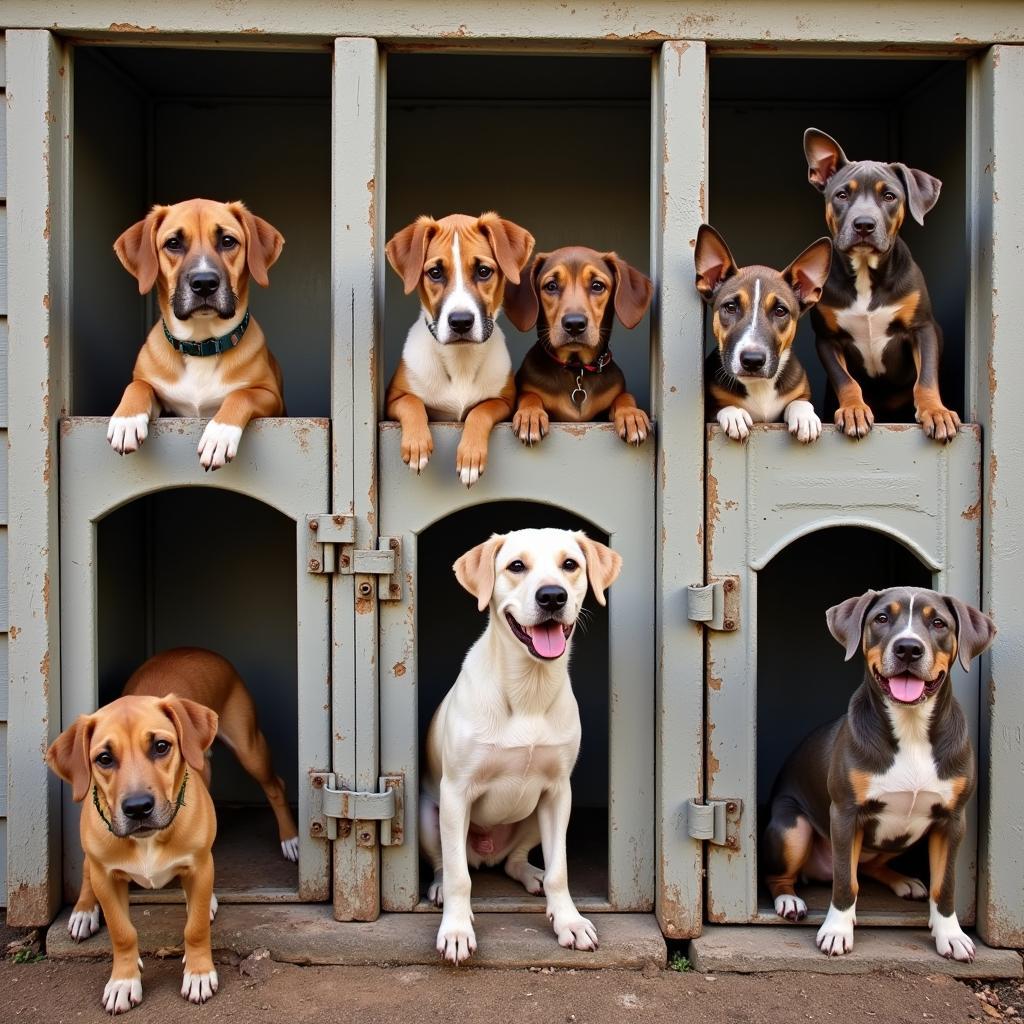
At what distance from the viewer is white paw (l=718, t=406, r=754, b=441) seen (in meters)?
3.75

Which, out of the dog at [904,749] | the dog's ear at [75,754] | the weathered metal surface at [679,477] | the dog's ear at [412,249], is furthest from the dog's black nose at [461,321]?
the dog's ear at [75,754]

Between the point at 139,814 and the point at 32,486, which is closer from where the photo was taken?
the point at 139,814

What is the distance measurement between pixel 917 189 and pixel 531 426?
6.03 ft

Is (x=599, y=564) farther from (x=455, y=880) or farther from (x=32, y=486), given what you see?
(x=32, y=486)

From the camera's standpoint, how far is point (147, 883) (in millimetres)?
3363

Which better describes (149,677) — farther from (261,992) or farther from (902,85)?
(902,85)

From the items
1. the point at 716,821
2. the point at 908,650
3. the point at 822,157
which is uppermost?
the point at 822,157

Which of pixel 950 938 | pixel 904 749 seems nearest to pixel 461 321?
pixel 904 749

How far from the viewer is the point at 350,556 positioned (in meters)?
3.84

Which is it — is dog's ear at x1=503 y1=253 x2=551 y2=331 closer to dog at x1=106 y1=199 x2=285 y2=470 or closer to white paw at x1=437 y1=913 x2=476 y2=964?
dog at x1=106 y1=199 x2=285 y2=470

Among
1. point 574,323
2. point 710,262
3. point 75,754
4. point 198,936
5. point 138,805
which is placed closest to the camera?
point 138,805

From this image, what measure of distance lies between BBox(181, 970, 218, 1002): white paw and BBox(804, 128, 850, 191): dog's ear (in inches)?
152

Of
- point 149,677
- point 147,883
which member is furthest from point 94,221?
point 147,883

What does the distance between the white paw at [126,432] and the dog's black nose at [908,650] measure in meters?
2.88
